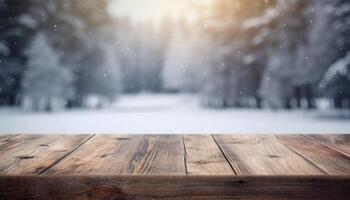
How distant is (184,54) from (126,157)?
7.47 ft

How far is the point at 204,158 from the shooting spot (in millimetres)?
684

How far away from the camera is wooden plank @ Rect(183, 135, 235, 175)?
22.4 inches

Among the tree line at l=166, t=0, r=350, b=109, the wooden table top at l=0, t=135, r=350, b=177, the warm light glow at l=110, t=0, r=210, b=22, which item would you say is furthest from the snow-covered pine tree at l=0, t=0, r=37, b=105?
the wooden table top at l=0, t=135, r=350, b=177

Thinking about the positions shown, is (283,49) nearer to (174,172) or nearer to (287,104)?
(287,104)

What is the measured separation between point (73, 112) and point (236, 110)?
1.32 metres

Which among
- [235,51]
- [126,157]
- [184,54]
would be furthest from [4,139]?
[235,51]

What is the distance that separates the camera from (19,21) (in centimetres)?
296

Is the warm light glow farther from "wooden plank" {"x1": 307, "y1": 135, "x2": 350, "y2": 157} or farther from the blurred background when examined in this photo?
"wooden plank" {"x1": 307, "y1": 135, "x2": 350, "y2": 157}

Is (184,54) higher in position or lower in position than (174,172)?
higher

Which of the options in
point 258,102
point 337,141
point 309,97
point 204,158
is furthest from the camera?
point 258,102

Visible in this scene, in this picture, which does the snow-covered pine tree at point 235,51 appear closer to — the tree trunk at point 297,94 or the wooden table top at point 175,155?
the tree trunk at point 297,94

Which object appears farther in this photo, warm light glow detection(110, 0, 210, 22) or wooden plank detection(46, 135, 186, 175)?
warm light glow detection(110, 0, 210, 22)

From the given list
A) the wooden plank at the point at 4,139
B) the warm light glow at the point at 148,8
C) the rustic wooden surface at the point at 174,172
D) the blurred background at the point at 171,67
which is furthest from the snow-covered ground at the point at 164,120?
the rustic wooden surface at the point at 174,172

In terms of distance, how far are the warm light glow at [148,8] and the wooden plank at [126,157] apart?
2.08 meters
